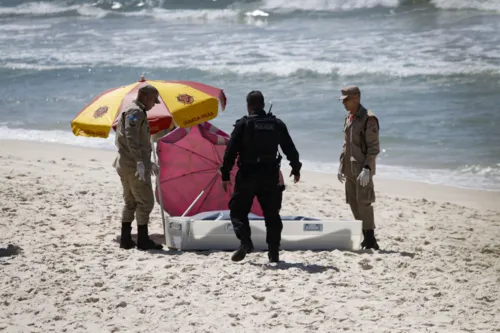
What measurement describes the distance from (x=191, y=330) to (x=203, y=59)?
60.8 feet

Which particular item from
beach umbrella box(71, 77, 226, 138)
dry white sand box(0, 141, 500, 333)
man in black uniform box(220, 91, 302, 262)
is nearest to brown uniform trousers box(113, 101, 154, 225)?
beach umbrella box(71, 77, 226, 138)

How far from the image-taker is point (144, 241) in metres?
8.06

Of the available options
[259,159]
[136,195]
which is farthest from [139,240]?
[259,159]

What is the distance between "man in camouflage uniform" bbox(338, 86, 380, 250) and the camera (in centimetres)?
775

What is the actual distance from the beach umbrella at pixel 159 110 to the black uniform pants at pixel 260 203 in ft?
3.29

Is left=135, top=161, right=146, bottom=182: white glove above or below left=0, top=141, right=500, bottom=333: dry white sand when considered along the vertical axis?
above

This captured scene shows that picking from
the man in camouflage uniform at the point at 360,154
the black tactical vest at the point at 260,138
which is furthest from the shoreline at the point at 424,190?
the black tactical vest at the point at 260,138

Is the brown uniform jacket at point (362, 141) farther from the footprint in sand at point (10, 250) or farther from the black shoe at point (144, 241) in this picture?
the footprint in sand at point (10, 250)

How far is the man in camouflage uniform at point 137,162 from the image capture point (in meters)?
7.50

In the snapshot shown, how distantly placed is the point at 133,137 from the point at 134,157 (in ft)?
0.58

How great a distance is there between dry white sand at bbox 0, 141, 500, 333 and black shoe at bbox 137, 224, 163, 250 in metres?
0.14

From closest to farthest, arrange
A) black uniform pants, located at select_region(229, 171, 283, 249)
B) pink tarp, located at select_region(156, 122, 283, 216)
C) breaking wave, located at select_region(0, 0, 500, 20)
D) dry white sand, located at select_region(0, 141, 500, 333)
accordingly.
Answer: dry white sand, located at select_region(0, 141, 500, 333) < black uniform pants, located at select_region(229, 171, 283, 249) < pink tarp, located at select_region(156, 122, 283, 216) < breaking wave, located at select_region(0, 0, 500, 20)

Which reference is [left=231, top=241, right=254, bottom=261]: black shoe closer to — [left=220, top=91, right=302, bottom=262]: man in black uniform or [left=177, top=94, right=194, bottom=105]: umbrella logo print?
[left=220, top=91, right=302, bottom=262]: man in black uniform

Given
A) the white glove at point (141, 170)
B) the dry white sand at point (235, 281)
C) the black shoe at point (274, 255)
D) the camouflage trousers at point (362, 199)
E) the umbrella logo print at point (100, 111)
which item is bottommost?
the dry white sand at point (235, 281)
